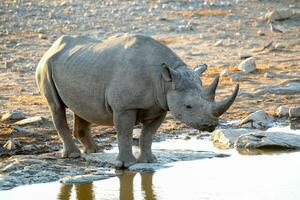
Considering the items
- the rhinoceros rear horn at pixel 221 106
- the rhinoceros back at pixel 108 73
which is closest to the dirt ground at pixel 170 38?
the rhinoceros back at pixel 108 73

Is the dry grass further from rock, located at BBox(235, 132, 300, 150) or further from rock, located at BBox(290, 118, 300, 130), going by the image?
rock, located at BBox(235, 132, 300, 150)

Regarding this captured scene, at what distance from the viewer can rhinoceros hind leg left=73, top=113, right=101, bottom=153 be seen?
12633 mm

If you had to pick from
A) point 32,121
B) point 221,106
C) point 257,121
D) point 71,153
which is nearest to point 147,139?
point 71,153

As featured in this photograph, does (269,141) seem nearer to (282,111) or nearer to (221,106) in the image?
(221,106)

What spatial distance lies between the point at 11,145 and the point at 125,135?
210 cm

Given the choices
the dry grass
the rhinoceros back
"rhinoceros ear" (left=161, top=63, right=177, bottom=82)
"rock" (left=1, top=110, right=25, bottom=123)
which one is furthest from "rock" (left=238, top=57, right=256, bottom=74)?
"rhinoceros ear" (left=161, top=63, right=177, bottom=82)

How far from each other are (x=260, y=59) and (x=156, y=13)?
5609 millimetres

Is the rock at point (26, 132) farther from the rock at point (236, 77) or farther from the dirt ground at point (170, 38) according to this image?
the rock at point (236, 77)

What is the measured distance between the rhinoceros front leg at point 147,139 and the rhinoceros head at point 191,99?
0.71 metres

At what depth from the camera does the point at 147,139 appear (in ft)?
38.8

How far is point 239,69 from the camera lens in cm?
1878

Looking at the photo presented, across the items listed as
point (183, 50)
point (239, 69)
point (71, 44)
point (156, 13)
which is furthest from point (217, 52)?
point (71, 44)

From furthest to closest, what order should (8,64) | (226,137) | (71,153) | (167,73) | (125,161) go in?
(8,64), (226,137), (71,153), (125,161), (167,73)

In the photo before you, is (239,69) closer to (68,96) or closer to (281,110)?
(281,110)
